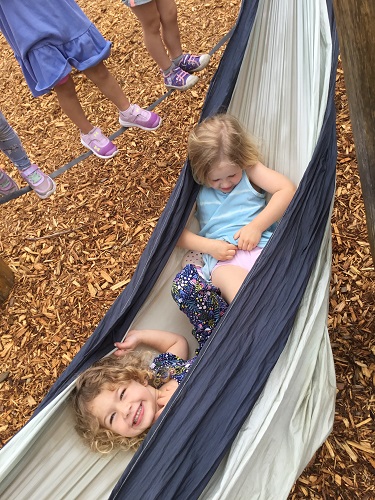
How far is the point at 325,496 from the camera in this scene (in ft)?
4.83

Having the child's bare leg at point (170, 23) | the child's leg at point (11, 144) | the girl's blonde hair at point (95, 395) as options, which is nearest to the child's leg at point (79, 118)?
the child's leg at point (11, 144)

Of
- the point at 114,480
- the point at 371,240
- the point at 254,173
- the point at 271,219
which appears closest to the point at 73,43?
the point at 254,173

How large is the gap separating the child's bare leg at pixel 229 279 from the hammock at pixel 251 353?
0.12 meters

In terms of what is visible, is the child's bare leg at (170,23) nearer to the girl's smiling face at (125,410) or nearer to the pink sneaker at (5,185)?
the pink sneaker at (5,185)

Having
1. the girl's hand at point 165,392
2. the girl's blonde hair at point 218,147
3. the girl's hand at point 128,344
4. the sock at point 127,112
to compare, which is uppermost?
the girl's blonde hair at point 218,147

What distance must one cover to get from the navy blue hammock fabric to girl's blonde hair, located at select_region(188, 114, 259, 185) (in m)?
0.28

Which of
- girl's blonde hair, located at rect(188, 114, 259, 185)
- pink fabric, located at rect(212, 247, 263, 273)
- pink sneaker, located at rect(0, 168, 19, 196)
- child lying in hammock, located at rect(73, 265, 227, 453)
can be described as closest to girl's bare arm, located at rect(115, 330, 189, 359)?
child lying in hammock, located at rect(73, 265, 227, 453)

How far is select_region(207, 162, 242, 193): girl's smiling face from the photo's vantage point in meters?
1.67

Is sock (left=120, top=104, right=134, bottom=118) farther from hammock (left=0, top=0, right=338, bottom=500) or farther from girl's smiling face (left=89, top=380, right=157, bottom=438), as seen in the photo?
girl's smiling face (left=89, top=380, right=157, bottom=438)

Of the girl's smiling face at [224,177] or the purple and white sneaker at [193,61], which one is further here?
the purple and white sneaker at [193,61]

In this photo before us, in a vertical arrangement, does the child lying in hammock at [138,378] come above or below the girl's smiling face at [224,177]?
below

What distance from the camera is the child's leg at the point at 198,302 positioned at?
155cm

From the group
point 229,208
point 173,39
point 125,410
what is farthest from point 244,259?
point 173,39

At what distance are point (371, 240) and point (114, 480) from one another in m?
0.81
